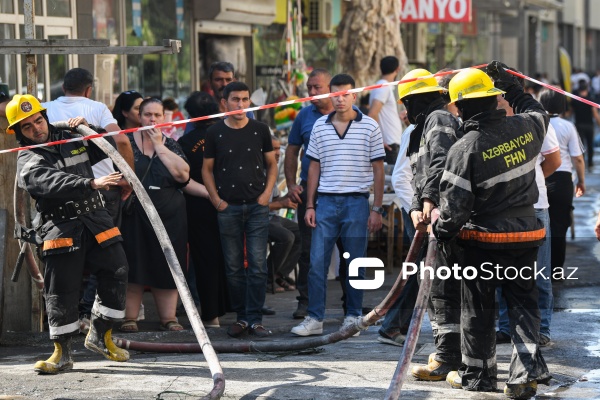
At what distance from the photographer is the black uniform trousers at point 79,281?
7625 millimetres

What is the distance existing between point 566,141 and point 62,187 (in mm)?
5249

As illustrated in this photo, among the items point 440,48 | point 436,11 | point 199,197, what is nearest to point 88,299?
point 199,197

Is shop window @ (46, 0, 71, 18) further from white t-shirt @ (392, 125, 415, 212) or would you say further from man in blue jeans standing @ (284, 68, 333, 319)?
white t-shirt @ (392, 125, 415, 212)

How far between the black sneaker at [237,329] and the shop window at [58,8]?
466 centimetres

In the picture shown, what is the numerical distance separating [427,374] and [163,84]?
8.80 meters

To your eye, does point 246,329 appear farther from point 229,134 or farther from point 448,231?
point 448,231

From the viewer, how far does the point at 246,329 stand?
9.06 m

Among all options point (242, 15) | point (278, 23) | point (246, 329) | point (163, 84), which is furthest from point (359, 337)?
point (278, 23)

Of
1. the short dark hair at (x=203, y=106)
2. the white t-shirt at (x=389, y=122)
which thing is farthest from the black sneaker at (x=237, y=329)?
the white t-shirt at (x=389, y=122)

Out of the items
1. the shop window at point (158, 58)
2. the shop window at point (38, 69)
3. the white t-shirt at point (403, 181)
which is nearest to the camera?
the white t-shirt at point (403, 181)

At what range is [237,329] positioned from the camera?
8.98 meters

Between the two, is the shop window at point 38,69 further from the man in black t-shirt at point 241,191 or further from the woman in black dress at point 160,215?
the man in black t-shirt at point 241,191

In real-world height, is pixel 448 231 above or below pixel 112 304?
above

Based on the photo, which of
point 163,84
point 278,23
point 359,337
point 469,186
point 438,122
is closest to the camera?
point 469,186
